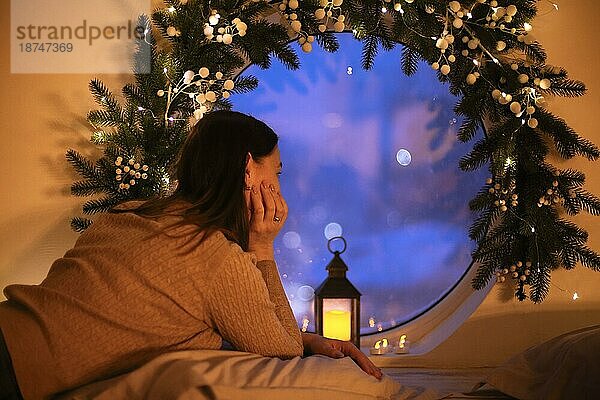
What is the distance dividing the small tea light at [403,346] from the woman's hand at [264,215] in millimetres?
997

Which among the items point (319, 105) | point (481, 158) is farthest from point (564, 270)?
point (319, 105)

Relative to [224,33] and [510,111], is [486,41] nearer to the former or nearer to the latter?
[510,111]

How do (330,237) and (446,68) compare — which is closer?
(446,68)

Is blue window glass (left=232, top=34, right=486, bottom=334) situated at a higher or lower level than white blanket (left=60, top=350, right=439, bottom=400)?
higher

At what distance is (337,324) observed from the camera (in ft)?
7.50

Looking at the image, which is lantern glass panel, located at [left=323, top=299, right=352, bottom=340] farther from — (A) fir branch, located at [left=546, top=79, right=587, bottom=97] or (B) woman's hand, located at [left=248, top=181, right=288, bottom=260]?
(A) fir branch, located at [left=546, top=79, right=587, bottom=97]

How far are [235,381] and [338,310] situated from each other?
111 cm

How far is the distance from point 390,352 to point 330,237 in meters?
0.50

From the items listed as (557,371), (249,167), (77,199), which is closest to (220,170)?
(249,167)

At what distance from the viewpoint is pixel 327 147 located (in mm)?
2711

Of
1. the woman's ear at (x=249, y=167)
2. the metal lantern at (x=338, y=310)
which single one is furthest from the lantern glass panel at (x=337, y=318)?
the woman's ear at (x=249, y=167)

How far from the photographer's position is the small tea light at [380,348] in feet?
8.19

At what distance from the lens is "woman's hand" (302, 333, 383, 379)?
1.57m

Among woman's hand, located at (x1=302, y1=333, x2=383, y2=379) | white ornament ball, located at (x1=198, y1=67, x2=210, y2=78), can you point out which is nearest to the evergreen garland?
white ornament ball, located at (x1=198, y1=67, x2=210, y2=78)
